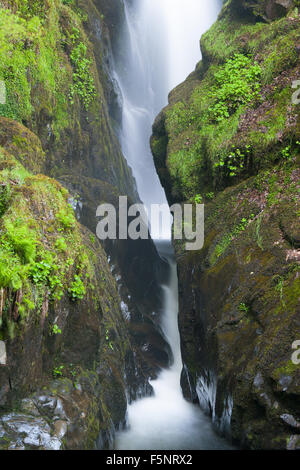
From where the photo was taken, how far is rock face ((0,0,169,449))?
4324 millimetres

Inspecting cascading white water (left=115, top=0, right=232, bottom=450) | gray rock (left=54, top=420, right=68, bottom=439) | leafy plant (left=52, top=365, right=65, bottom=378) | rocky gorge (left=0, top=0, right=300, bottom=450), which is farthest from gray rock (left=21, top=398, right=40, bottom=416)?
cascading white water (left=115, top=0, right=232, bottom=450)

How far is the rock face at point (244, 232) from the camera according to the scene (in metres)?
5.27

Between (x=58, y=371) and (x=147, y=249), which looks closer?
(x=58, y=371)

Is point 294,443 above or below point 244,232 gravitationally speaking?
below

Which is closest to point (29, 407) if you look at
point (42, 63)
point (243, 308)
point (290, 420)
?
point (290, 420)

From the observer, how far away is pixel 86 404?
5.31 m

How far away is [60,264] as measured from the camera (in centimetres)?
532

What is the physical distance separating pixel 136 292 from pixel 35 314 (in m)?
7.68

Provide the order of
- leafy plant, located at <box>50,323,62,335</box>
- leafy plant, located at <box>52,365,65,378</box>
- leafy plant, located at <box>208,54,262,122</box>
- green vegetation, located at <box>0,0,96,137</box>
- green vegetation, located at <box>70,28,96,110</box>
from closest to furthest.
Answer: leafy plant, located at <box>50,323,62,335</box>, leafy plant, located at <box>52,365,65,378</box>, green vegetation, located at <box>0,0,96,137</box>, leafy plant, located at <box>208,54,262,122</box>, green vegetation, located at <box>70,28,96,110</box>

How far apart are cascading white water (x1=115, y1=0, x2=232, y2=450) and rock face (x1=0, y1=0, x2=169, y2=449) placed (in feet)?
1.66

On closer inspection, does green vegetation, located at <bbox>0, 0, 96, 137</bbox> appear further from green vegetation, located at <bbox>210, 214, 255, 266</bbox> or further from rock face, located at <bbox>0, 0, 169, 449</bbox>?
green vegetation, located at <bbox>210, 214, 255, 266</bbox>

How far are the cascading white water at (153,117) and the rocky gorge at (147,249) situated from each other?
0.38 m

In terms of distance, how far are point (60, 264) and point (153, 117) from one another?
21666mm

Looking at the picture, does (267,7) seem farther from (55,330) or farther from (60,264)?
(55,330)
